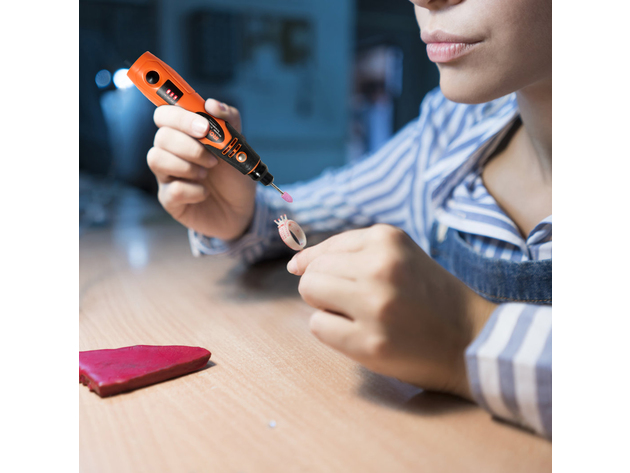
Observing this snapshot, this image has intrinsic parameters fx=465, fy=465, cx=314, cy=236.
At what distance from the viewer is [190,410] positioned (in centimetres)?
28

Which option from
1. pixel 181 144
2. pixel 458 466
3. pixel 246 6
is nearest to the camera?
pixel 458 466

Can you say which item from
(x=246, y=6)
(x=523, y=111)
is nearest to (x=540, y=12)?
(x=523, y=111)

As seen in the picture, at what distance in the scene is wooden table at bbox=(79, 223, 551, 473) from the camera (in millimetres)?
229

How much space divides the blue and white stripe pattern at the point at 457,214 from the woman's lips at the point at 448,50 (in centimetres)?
17

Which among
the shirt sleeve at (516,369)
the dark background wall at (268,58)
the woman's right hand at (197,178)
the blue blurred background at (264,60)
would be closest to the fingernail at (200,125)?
the woman's right hand at (197,178)

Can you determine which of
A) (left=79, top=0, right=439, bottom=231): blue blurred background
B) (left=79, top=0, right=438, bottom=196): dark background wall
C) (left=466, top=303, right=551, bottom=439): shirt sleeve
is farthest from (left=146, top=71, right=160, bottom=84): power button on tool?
(left=79, top=0, right=438, bottom=196): dark background wall

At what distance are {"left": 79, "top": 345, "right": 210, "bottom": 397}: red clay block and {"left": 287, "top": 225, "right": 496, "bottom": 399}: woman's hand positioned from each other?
11cm

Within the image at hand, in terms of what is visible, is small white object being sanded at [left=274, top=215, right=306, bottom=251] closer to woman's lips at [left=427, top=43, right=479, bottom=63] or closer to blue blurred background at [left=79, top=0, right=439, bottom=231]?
woman's lips at [left=427, top=43, right=479, bottom=63]

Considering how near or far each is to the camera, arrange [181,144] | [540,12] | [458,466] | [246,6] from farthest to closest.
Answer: [246,6] → [181,144] → [540,12] → [458,466]

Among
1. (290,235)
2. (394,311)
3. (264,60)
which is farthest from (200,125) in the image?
(264,60)

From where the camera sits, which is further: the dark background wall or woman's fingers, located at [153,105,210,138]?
the dark background wall

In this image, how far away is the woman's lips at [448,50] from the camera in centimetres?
38
